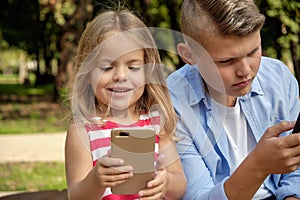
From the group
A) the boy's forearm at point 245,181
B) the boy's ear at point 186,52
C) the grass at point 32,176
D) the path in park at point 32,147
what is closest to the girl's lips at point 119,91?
the boy's ear at point 186,52

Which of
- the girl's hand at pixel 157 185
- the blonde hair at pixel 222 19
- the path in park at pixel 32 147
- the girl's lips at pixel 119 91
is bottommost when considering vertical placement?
the path in park at pixel 32 147

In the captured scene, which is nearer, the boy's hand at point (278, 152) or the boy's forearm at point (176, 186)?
the boy's hand at point (278, 152)

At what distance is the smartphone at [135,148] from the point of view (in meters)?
1.69

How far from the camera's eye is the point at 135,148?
1.71m

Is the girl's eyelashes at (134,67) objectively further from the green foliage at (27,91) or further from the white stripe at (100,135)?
the green foliage at (27,91)

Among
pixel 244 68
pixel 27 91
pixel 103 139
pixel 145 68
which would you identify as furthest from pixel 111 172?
pixel 27 91

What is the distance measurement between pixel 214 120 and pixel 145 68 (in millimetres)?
353

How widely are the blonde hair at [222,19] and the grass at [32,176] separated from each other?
157 inches

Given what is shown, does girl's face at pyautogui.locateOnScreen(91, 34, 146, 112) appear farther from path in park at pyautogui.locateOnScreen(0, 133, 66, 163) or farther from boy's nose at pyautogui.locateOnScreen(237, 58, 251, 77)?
path in park at pyautogui.locateOnScreen(0, 133, 66, 163)

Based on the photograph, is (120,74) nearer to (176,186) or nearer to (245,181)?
(176,186)

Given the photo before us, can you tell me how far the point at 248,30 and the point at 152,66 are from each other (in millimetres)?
388

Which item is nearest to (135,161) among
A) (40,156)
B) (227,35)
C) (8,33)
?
(227,35)

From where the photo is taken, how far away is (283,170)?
5.70 ft

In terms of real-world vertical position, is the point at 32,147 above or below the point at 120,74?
below
